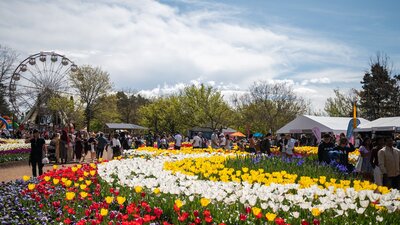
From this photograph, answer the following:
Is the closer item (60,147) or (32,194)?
(32,194)

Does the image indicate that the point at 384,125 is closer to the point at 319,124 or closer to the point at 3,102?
the point at 319,124

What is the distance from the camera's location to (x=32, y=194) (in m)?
6.49

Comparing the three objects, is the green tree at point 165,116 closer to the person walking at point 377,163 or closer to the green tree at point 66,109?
the green tree at point 66,109

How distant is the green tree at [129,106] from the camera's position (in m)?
77.4

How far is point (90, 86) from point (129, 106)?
19.2 meters

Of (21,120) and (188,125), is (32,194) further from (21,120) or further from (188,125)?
(21,120)

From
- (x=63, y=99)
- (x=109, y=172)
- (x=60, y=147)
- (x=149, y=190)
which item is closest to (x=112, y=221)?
(x=149, y=190)

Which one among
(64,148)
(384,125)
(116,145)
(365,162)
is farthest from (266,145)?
(384,125)

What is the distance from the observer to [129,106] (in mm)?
78062

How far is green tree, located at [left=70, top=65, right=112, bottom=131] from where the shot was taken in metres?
58.9

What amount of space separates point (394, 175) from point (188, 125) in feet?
159

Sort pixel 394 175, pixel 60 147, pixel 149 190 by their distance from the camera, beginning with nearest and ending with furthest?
pixel 149 190
pixel 394 175
pixel 60 147

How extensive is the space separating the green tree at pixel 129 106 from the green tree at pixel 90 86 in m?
16.8

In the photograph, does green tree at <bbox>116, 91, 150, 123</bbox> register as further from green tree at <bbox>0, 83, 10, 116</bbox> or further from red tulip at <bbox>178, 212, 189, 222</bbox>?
red tulip at <bbox>178, 212, 189, 222</bbox>
